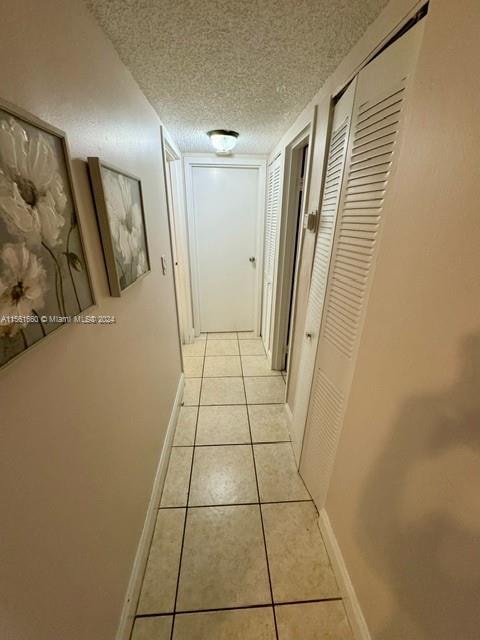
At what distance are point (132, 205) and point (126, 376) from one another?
72 centimetres

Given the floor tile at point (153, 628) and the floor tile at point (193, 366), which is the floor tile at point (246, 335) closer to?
the floor tile at point (193, 366)

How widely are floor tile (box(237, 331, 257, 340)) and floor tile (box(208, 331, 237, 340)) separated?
66 mm

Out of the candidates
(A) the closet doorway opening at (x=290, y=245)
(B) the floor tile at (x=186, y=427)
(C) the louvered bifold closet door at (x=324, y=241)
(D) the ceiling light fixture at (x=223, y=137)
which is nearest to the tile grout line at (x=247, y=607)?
(C) the louvered bifold closet door at (x=324, y=241)

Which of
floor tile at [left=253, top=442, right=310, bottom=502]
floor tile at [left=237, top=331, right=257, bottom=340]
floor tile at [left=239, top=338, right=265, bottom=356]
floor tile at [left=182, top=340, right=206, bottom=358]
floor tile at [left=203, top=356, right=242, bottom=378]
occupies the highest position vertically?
floor tile at [left=237, top=331, right=257, bottom=340]

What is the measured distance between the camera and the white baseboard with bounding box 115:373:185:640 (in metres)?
0.94

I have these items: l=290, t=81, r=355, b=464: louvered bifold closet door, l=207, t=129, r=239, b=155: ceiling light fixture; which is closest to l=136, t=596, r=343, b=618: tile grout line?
l=290, t=81, r=355, b=464: louvered bifold closet door

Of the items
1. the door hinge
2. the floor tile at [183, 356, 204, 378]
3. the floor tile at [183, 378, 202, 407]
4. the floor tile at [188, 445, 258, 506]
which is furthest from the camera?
the floor tile at [183, 356, 204, 378]

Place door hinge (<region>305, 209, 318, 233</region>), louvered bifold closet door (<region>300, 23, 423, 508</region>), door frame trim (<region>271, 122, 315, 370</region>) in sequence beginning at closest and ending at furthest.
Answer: louvered bifold closet door (<region>300, 23, 423, 508</region>), door hinge (<region>305, 209, 318, 233</region>), door frame trim (<region>271, 122, 315, 370</region>)

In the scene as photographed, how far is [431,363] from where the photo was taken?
0.61 meters

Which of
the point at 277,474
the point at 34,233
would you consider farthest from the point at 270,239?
the point at 34,233

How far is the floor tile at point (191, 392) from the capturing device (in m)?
2.17

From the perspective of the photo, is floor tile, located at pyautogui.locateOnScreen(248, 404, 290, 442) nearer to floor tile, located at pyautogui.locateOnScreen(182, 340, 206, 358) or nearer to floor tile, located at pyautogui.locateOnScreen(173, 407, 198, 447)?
floor tile, located at pyautogui.locateOnScreen(173, 407, 198, 447)

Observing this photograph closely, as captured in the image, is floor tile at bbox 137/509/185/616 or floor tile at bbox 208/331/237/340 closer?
floor tile at bbox 137/509/185/616

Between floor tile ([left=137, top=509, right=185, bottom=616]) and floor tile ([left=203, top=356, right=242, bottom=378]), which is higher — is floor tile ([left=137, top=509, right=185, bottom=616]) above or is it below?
below
